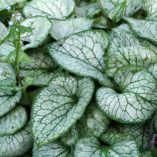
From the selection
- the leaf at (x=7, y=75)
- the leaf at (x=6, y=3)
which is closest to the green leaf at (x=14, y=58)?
the leaf at (x=7, y=75)

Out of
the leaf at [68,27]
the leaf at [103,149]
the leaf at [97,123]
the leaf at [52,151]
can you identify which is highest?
the leaf at [68,27]

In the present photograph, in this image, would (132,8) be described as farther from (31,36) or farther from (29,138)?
(29,138)

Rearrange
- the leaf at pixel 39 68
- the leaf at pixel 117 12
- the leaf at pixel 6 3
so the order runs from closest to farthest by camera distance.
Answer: the leaf at pixel 39 68 → the leaf at pixel 117 12 → the leaf at pixel 6 3

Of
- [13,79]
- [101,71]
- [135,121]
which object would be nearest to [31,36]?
[13,79]

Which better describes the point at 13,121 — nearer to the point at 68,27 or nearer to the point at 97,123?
the point at 97,123

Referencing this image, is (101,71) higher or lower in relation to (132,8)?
lower

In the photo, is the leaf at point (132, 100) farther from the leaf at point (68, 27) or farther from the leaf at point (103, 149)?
the leaf at point (68, 27)

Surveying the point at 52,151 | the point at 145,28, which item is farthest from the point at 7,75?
the point at 145,28
